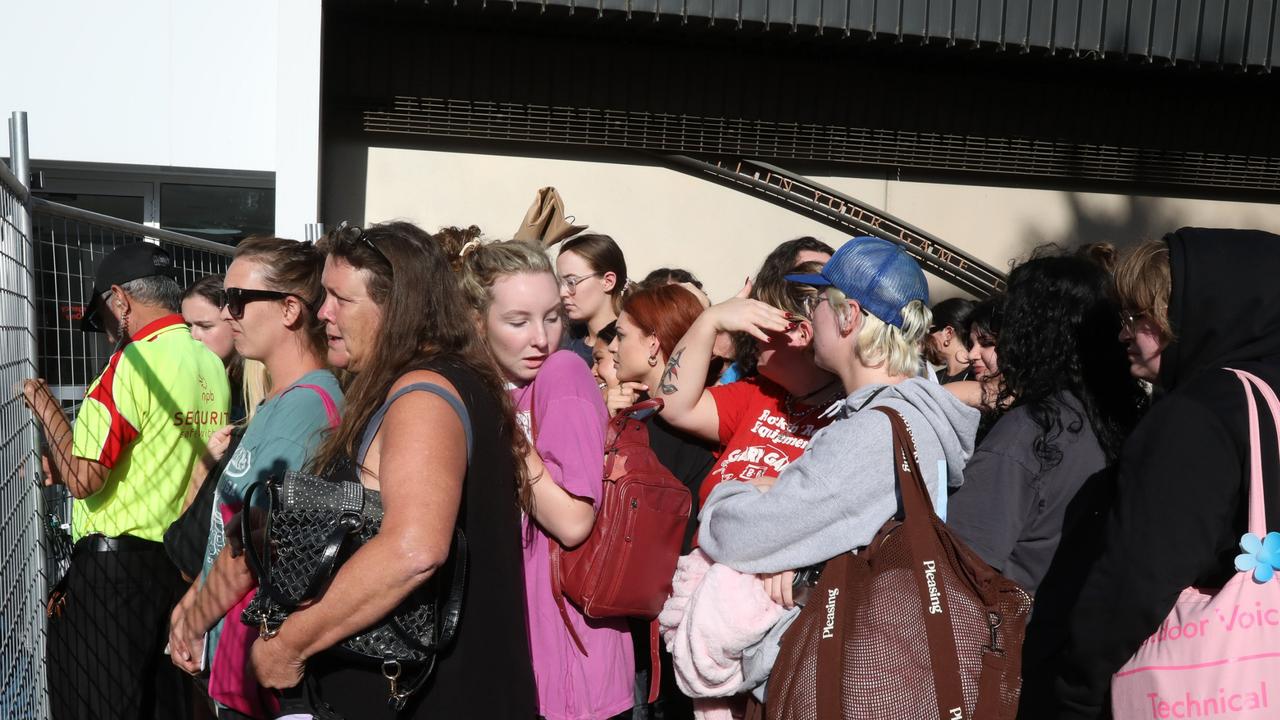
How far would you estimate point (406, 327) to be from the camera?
2.08 metres

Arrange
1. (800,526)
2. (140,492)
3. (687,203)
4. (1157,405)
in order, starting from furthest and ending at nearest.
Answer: (687,203), (140,492), (800,526), (1157,405)

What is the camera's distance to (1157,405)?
6.26 ft

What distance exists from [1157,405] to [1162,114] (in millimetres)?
7480

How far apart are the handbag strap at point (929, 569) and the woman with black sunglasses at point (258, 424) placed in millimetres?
1384

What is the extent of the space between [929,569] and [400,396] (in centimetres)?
118

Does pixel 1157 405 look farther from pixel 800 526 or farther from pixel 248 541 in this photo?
pixel 248 541

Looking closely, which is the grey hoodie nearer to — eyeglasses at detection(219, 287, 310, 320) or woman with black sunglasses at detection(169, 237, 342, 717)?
woman with black sunglasses at detection(169, 237, 342, 717)

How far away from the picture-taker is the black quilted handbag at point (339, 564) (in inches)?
72.8

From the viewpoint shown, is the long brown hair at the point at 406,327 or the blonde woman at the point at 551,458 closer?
the long brown hair at the point at 406,327

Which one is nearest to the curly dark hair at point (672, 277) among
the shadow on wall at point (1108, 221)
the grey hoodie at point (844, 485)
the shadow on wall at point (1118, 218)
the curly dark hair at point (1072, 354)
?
the curly dark hair at point (1072, 354)

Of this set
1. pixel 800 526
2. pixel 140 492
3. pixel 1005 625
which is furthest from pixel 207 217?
pixel 1005 625

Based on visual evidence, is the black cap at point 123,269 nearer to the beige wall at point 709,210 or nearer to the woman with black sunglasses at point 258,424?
the woman with black sunglasses at point 258,424

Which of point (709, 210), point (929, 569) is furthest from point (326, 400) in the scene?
point (709, 210)

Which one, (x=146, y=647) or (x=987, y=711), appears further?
(x=146, y=647)
